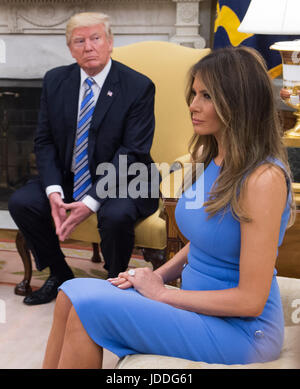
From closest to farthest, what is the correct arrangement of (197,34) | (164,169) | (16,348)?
(16,348) < (164,169) < (197,34)

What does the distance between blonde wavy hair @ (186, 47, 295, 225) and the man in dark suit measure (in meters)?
1.18

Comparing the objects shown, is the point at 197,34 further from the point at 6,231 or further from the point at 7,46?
the point at 6,231

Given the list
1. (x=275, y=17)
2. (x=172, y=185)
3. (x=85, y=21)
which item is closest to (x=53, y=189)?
(x=172, y=185)

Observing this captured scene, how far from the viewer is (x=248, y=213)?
125 centimetres

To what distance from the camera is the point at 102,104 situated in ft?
8.52

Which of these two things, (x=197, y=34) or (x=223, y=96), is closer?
(x=223, y=96)

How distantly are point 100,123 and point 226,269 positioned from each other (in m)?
1.36

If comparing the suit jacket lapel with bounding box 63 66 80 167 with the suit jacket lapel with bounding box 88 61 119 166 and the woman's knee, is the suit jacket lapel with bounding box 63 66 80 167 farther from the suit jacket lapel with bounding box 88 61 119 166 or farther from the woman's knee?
the woman's knee

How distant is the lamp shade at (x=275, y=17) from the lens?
2.19 meters

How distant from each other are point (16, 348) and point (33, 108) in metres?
2.20

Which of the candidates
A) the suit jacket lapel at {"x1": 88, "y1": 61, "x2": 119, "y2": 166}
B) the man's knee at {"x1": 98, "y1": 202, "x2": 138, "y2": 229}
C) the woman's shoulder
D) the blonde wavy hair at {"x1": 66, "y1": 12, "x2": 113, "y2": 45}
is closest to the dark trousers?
the man's knee at {"x1": 98, "y1": 202, "x2": 138, "y2": 229}

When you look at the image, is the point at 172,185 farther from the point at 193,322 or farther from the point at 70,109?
the point at 193,322
